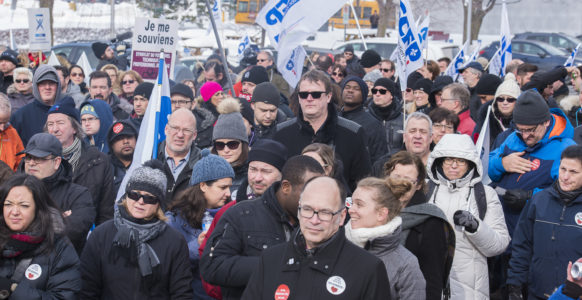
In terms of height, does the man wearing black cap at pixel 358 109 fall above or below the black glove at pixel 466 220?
above

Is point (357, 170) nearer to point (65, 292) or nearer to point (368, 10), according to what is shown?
point (65, 292)

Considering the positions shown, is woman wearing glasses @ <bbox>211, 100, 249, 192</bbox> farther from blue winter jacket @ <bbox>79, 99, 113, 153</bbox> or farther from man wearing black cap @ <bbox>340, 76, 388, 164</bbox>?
blue winter jacket @ <bbox>79, 99, 113, 153</bbox>

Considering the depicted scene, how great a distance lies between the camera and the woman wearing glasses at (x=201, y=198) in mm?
5457

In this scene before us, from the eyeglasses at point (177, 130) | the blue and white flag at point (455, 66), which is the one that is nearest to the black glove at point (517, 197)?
the eyeglasses at point (177, 130)

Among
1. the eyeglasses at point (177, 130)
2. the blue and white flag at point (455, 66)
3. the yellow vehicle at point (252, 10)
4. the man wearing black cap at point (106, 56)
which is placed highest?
the yellow vehicle at point (252, 10)

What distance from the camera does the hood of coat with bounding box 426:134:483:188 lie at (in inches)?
228

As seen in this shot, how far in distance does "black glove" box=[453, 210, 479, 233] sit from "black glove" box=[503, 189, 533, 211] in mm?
1174

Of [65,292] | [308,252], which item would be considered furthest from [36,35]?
[308,252]

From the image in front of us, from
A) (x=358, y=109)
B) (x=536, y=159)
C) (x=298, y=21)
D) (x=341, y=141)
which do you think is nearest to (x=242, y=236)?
(x=341, y=141)

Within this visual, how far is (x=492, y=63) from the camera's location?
13.0 meters

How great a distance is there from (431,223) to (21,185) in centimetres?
259

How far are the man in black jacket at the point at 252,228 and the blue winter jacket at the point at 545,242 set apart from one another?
2.09 meters

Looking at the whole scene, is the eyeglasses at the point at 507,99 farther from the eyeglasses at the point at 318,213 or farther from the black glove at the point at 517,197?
the eyeglasses at the point at 318,213

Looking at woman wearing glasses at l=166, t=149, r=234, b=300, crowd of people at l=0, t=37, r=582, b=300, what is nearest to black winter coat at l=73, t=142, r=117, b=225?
crowd of people at l=0, t=37, r=582, b=300
